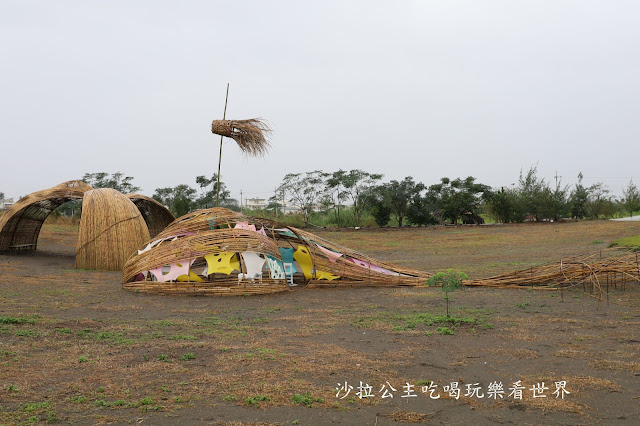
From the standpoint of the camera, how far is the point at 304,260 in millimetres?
11117

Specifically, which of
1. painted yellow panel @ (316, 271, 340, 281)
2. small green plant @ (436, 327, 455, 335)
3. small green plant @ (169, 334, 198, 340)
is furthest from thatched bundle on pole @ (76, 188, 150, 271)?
small green plant @ (436, 327, 455, 335)

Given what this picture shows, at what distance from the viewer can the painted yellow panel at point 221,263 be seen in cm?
972

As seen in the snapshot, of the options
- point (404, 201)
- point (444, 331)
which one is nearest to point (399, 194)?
point (404, 201)

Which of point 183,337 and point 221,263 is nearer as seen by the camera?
point 183,337

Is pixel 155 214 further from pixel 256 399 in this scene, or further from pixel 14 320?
pixel 256 399

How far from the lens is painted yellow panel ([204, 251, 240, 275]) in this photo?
9.72m

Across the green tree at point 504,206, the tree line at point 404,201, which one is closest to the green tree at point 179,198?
the tree line at point 404,201

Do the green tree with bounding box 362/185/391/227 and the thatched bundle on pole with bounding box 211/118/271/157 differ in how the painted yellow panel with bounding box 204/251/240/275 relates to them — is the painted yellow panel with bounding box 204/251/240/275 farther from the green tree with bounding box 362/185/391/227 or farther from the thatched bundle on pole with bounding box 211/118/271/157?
the green tree with bounding box 362/185/391/227

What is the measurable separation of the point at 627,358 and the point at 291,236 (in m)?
7.11

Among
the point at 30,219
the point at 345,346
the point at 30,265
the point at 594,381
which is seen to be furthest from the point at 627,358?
the point at 30,219

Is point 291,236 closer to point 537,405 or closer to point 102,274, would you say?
point 102,274

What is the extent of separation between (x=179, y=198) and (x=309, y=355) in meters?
26.2

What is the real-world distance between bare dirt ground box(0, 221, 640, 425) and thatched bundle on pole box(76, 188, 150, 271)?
126 inches

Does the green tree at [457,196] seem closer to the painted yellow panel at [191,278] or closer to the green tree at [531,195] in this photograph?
the green tree at [531,195]
